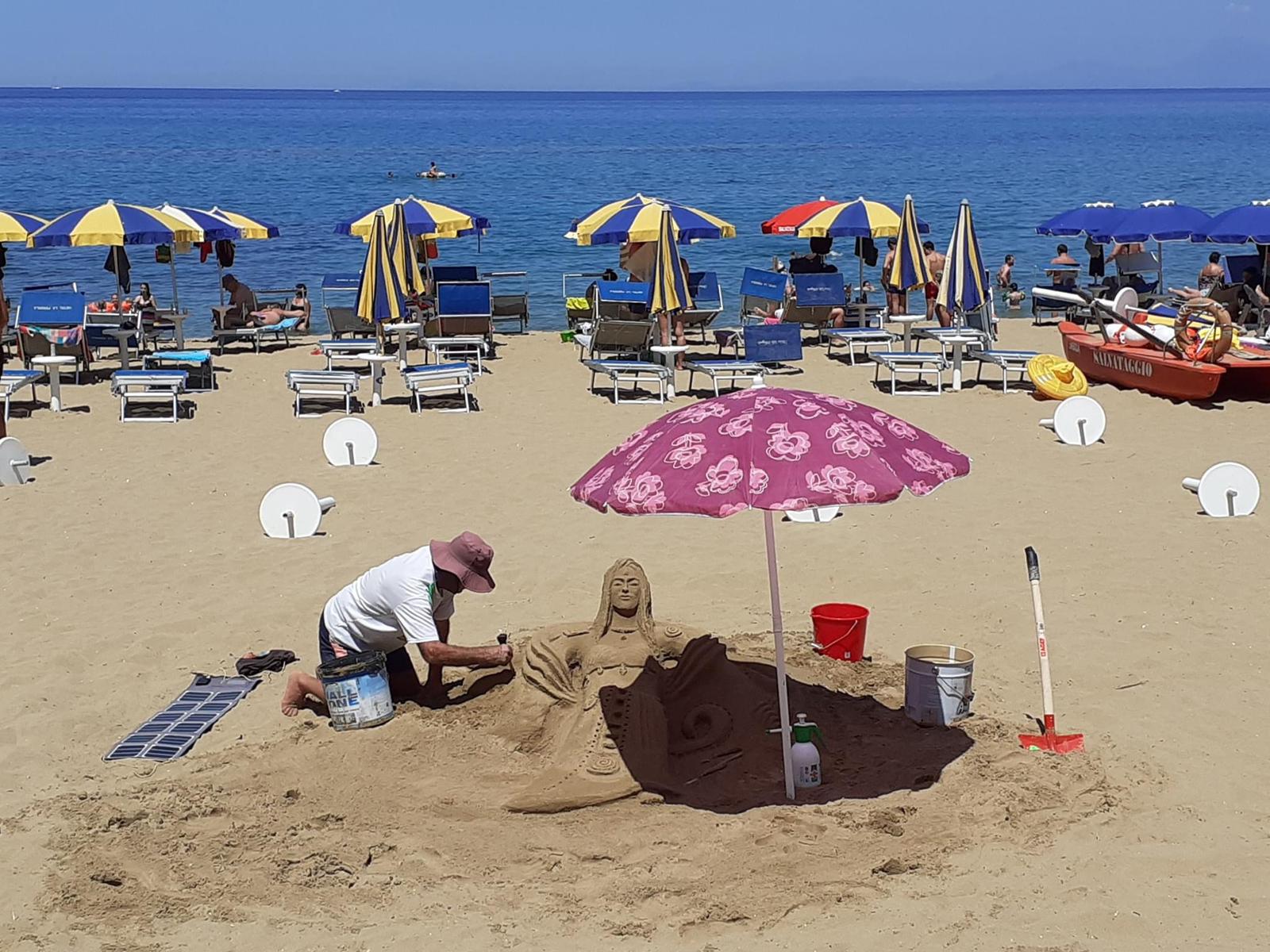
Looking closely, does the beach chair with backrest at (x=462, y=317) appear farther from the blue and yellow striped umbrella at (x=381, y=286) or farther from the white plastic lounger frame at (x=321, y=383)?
the white plastic lounger frame at (x=321, y=383)

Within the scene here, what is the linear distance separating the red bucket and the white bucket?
72cm

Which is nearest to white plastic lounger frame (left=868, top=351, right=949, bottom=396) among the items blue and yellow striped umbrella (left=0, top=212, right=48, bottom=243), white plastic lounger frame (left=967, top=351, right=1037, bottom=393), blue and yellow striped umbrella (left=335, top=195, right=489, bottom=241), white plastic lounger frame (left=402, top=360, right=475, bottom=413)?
white plastic lounger frame (left=967, top=351, right=1037, bottom=393)

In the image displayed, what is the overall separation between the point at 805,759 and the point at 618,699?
0.87 metres

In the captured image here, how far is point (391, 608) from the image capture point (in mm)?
6621

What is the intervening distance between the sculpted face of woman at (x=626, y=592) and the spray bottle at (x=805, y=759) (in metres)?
0.99

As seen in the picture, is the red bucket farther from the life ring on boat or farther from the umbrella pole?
the life ring on boat

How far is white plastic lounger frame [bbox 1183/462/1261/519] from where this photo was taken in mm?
9922

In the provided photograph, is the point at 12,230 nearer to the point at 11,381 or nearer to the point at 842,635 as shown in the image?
the point at 11,381

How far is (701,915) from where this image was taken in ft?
16.4

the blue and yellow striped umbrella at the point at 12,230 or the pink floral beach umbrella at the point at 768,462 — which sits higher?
the blue and yellow striped umbrella at the point at 12,230

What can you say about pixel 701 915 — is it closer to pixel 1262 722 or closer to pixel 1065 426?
pixel 1262 722

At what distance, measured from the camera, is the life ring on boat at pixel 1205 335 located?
1430 centimetres

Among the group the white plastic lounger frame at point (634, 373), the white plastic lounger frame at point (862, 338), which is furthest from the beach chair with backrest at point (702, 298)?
the white plastic lounger frame at point (634, 373)

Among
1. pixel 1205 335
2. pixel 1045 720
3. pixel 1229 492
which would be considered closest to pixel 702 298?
pixel 1205 335
